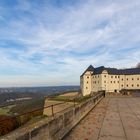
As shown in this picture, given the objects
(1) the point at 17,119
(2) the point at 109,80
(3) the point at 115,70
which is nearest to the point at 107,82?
(2) the point at 109,80

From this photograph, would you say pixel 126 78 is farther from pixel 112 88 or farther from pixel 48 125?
pixel 48 125

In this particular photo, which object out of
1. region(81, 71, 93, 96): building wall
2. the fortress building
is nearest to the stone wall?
the fortress building

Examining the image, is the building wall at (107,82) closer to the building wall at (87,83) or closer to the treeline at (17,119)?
the building wall at (87,83)

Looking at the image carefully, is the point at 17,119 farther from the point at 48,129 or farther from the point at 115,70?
the point at 115,70

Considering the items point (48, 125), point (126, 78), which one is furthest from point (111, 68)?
point (48, 125)

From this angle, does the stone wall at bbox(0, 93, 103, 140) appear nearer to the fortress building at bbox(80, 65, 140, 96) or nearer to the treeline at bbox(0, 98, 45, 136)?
the treeline at bbox(0, 98, 45, 136)

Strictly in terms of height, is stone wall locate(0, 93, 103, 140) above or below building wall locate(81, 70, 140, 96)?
below

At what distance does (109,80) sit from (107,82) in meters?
1.50

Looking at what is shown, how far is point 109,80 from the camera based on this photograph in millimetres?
111000

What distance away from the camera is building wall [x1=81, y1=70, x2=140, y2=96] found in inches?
4269

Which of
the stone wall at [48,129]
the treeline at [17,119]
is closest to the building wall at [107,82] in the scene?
the treeline at [17,119]

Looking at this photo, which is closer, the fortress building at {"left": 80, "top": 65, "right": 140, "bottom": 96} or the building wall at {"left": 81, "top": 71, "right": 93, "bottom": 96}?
the fortress building at {"left": 80, "top": 65, "right": 140, "bottom": 96}

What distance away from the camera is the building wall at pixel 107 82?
356ft

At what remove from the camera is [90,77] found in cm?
11431
